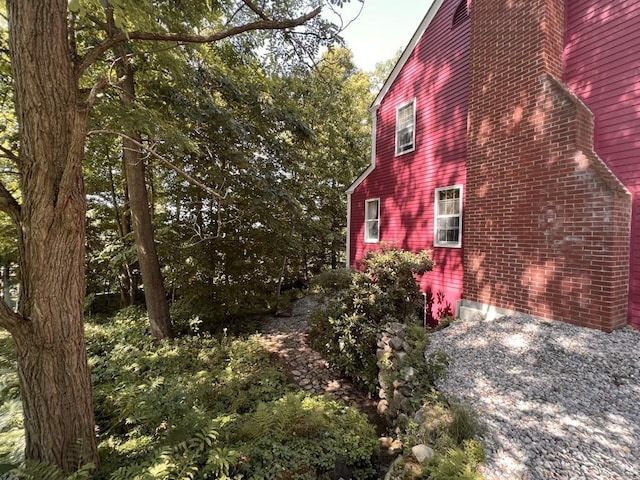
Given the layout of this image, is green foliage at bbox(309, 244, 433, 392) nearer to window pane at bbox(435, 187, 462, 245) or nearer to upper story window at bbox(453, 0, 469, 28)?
window pane at bbox(435, 187, 462, 245)

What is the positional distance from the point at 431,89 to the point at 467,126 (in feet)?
6.67

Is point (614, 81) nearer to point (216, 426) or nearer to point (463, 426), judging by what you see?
point (463, 426)

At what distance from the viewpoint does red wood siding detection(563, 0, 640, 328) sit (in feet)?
14.2

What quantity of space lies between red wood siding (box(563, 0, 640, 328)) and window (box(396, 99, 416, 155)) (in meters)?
3.56

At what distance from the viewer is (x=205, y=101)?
5.88 metres

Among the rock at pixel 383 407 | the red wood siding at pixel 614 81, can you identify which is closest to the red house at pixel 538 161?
the red wood siding at pixel 614 81

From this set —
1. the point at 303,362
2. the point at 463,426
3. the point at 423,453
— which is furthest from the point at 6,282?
the point at 463,426

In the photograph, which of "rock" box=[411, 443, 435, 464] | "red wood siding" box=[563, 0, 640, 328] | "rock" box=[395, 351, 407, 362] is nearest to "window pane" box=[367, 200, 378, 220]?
"red wood siding" box=[563, 0, 640, 328]

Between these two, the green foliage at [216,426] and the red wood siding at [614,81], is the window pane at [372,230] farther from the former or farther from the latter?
the red wood siding at [614,81]

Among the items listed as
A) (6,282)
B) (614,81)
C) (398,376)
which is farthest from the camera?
(6,282)

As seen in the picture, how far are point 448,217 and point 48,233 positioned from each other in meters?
7.16

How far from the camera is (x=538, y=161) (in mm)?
4867

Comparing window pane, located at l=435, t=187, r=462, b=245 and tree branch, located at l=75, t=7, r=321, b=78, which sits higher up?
tree branch, located at l=75, t=7, r=321, b=78

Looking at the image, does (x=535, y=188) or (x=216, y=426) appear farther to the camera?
(x=535, y=188)
